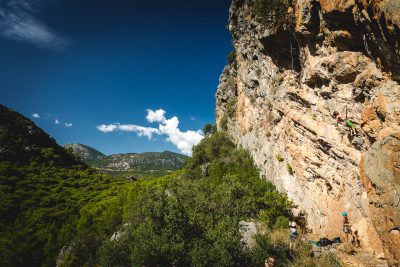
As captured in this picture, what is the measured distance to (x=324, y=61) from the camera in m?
20.5

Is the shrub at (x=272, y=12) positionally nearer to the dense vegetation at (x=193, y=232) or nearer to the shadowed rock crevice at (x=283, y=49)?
the shadowed rock crevice at (x=283, y=49)

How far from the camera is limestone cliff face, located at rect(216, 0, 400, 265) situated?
1339 centimetres

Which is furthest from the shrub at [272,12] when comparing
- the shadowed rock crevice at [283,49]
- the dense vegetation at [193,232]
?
the dense vegetation at [193,232]

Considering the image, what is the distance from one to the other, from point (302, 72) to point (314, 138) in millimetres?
7156

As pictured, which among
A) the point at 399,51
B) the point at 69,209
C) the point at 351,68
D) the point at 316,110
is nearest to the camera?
the point at 399,51

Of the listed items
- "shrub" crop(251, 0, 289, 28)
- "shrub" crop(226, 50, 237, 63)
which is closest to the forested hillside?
"shrub" crop(226, 50, 237, 63)

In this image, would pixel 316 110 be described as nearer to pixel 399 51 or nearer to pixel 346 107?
pixel 346 107

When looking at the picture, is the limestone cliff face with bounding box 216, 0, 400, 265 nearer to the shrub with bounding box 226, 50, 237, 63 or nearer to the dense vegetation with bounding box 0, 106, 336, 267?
the dense vegetation with bounding box 0, 106, 336, 267

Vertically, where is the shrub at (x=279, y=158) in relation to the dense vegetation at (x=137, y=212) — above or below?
above

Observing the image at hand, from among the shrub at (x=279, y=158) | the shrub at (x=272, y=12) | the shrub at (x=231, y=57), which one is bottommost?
the shrub at (x=279, y=158)

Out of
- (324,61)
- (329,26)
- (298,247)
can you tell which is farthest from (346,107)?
(298,247)

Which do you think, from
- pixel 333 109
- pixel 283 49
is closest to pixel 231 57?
pixel 283 49

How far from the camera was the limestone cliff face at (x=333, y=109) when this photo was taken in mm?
13391

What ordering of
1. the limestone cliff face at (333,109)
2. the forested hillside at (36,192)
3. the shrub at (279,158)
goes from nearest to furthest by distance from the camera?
the limestone cliff face at (333,109) < the shrub at (279,158) < the forested hillside at (36,192)
